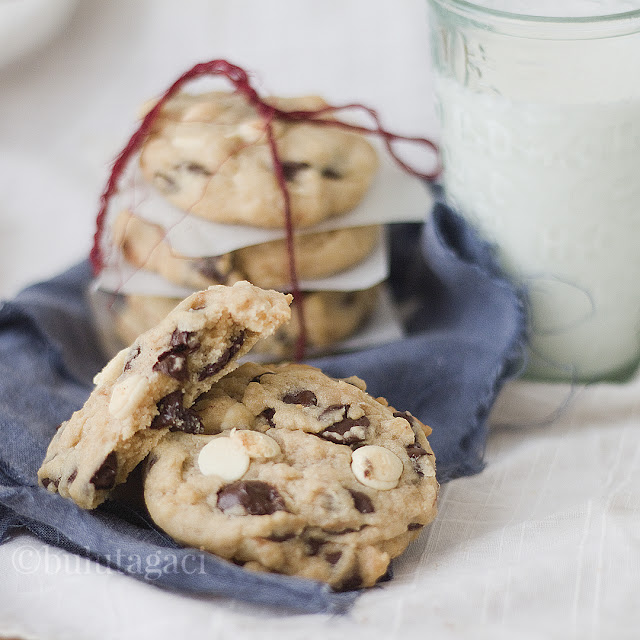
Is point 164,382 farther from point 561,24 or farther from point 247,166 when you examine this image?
point 561,24

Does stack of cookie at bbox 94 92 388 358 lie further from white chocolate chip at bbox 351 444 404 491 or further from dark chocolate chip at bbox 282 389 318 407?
white chocolate chip at bbox 351 444 404 491

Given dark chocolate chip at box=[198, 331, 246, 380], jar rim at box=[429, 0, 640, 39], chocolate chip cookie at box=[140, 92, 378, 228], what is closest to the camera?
dark chocolate chip at box=[198, 331, 246, 380]

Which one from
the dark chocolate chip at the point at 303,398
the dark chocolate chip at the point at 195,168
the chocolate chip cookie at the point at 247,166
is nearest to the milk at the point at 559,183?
the chocolate chip cookie at the point at 247,166

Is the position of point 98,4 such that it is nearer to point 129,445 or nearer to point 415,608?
point 129,445

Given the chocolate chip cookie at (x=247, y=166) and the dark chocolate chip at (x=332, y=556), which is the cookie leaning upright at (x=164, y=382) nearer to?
the dark chocolate chip at (x=332, y=556)

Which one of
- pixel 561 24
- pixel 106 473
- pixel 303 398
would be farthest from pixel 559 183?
pixel 106 473

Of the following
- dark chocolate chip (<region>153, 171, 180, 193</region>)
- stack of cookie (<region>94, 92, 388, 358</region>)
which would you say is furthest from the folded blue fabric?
dark chocolate chip (<region>153, 171, 180, 193</region>)

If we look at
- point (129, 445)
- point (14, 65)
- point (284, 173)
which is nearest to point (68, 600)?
point (129, 445)
